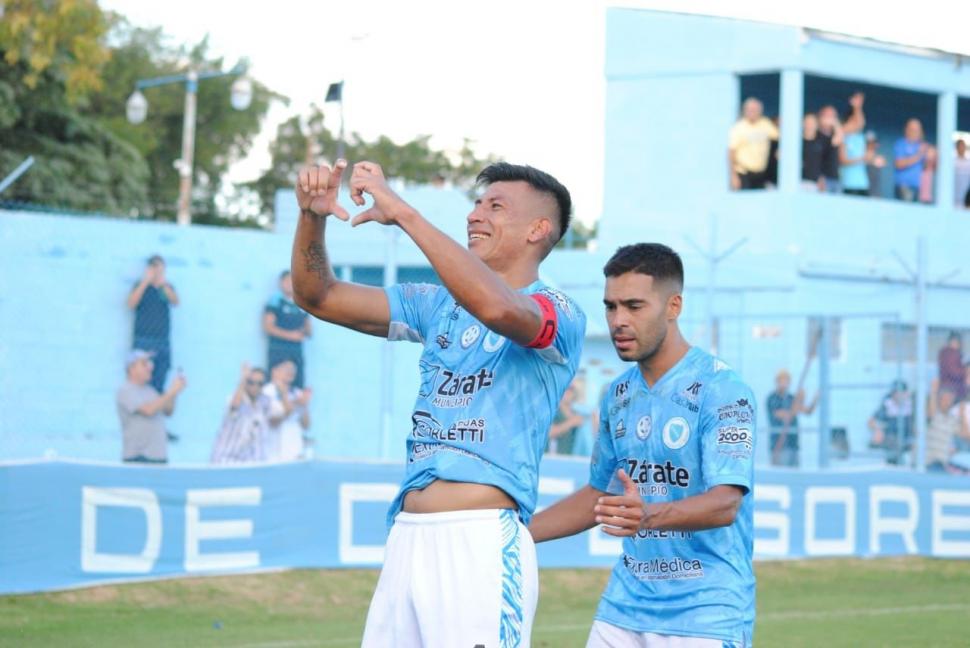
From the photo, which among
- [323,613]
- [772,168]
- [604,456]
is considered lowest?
[323,613]

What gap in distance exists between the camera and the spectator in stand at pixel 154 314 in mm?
12766

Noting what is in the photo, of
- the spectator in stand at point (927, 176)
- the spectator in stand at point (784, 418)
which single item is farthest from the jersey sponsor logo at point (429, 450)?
the spectator in stand at point (927, 176)

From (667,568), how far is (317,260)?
1590mm

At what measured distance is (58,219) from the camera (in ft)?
40.1

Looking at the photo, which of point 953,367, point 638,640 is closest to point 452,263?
point 638,640

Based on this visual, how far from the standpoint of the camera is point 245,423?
43.3 feet

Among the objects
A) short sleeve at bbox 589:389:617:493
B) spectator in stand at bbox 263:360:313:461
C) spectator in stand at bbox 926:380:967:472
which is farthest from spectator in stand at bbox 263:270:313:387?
short sleeve at bbox 589:389:617:493

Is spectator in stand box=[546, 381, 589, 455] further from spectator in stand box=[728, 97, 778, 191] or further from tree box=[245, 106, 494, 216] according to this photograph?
tree box=[245, 106, 494, 216]

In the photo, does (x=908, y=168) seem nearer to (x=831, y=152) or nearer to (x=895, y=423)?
(x=831, y=152)

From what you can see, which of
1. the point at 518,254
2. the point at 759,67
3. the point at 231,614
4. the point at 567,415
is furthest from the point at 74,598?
the point at 759,67

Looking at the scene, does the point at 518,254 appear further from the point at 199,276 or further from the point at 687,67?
the point at 687,67

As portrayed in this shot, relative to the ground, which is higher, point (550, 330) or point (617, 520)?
point (550, 330)

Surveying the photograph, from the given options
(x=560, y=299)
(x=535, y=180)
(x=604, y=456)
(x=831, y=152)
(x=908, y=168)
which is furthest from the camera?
(x=908, y=168)

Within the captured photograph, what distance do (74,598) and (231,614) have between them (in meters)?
1.16
